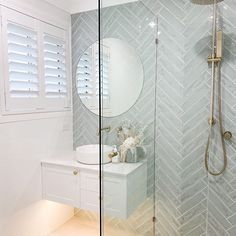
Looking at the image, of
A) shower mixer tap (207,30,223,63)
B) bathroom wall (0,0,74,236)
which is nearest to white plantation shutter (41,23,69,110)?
bathroom wall (0,0,74,236)

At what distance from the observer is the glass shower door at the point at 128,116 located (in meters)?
1.81

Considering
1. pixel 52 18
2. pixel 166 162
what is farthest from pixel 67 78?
pixel 166 162

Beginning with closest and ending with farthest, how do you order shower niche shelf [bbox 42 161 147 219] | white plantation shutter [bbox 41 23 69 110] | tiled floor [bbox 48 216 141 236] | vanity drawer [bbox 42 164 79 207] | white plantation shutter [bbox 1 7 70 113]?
shower niche shelf [bbox 42 161 147 219] → white plantation shutter [bbox 1 7 70 113] → vanity drawer [bbox 42 164 79 207] → white plantation shutter [bbox 41 23 69 110] → tiled floor [bbox 48 216 141 236]

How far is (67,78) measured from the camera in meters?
2.60

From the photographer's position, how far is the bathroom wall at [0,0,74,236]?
1930 mm

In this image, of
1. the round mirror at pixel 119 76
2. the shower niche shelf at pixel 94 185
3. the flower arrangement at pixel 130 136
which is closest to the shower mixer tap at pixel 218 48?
the round mirror at pixel 119 76

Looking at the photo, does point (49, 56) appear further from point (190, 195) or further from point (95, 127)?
point (190, 195)

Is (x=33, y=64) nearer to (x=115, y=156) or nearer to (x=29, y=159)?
(x=29, y=159)

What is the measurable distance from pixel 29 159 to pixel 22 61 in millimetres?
904

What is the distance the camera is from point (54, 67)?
Answer: 7.89 ft

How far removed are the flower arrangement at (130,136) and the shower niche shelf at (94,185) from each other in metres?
0.12

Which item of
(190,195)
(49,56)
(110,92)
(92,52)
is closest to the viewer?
(110,92)

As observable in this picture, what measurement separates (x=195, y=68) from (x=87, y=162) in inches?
50.0

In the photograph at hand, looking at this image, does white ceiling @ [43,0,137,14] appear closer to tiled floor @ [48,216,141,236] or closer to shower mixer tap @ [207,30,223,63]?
shower mixer tap @ [207,30,223,63]
